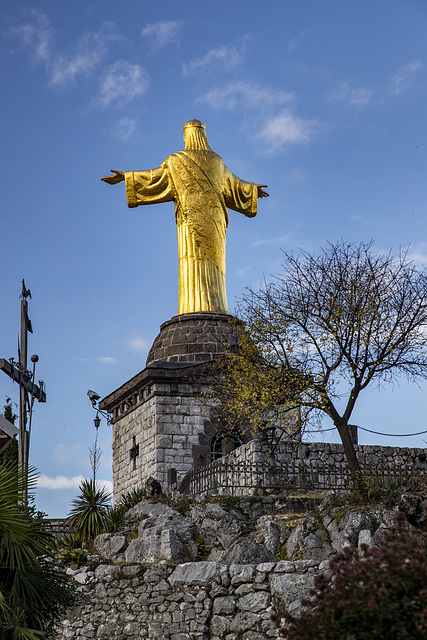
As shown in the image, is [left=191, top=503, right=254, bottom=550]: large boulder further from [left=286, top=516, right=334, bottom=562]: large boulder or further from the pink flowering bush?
the pink flowering bush

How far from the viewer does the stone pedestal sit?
2224cm

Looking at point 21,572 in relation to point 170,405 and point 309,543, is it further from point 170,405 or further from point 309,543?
point 170,405

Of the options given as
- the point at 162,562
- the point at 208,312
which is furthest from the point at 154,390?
the point at 162,562

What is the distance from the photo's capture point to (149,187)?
26.2m

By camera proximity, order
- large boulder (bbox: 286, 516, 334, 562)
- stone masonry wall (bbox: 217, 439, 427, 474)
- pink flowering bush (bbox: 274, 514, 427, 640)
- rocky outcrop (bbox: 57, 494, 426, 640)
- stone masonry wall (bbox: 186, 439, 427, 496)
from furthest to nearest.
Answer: stone masonry wall (bbox: 217, 439, 427, 474) → stone masonry wall (bbox: 186, 439, 427, 496) → large boulder (bbox: 286, 516, 334, 562) → rocky outcrop (bbox: 57, 494, 426, 640) → pink flowering bush (bbox: 274, 514, 427, 640)

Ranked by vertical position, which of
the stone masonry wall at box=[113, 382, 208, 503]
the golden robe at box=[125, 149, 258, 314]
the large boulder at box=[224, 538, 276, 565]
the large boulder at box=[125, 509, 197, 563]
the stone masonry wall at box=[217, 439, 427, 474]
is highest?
the golden robe at box=[125, 149, 258, 314]


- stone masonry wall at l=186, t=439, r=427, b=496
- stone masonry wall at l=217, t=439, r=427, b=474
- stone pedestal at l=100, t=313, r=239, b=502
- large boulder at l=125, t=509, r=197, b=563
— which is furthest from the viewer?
stone pedestal at l=100, t=313, r=239, b=502

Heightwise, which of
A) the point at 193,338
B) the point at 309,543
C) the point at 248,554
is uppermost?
the point at 193,338

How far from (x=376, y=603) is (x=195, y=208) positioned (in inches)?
764

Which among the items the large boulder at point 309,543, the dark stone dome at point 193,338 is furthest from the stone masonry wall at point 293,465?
the dark stone dome at point 193,338

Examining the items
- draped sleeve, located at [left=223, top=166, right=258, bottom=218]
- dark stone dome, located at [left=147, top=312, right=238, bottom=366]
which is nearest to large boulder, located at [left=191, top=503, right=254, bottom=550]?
dark stone dome, located at [left=147, top=312, right=238, bottom=366]

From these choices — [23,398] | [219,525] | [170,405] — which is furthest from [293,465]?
[23,398]

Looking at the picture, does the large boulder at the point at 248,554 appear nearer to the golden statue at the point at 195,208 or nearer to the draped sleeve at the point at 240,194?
the golden statue at the point at 195,208

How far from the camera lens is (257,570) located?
13844mm
